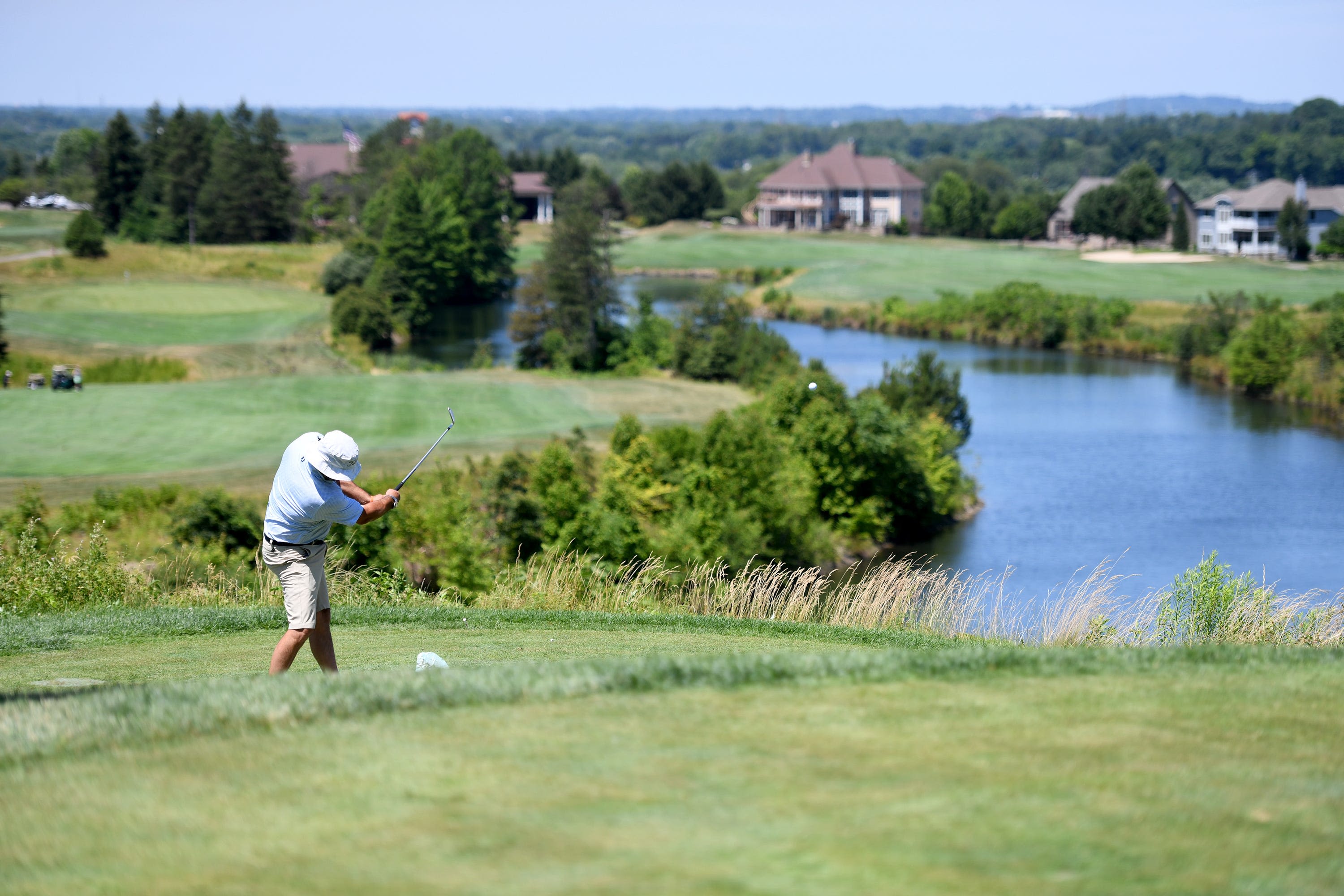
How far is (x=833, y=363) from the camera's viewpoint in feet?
214

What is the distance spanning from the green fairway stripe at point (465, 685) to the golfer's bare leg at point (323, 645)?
33.4 inches

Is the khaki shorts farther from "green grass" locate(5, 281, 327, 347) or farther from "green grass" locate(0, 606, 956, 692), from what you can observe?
"green grass" locate(5, 281, 327, 347)

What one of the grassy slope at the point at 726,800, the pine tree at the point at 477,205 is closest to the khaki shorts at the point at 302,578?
the grassy slope at the point at 726,800

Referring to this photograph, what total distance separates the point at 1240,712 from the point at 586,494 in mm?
25928

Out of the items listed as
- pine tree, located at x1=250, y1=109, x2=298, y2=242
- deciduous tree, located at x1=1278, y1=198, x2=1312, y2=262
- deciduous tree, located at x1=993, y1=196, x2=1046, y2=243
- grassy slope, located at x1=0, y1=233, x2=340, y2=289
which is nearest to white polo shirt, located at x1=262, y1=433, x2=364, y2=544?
grassy slope, located at x1=0, y1=233, x2=340, y2=289

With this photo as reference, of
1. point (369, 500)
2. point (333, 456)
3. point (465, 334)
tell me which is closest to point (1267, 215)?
point (465, 334)

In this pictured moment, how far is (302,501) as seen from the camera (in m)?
7.92

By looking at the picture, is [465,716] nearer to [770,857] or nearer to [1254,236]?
[770,857]

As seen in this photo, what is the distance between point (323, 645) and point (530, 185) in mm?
142472

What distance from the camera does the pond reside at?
34688 millimetres

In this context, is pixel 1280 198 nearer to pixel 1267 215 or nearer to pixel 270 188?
pixel 1267 215

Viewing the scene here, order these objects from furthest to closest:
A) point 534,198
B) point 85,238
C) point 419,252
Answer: point 534,198
point 419,252
point 85,238

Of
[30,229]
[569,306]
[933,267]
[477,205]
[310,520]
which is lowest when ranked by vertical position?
[569,306]

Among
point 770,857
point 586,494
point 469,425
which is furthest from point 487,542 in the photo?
point 770,857
